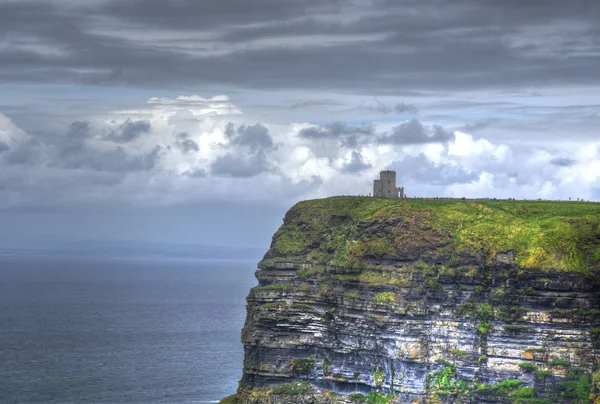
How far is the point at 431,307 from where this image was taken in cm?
10019

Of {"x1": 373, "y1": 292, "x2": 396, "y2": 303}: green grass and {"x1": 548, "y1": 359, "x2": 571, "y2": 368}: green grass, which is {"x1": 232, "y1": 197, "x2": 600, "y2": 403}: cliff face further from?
{"x1": 373, "y1": 292, "x2": 396, "y2": 303}: green grass

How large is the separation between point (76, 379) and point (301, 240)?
154 ft

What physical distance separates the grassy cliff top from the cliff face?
0.62ft

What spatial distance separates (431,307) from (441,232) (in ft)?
32.4

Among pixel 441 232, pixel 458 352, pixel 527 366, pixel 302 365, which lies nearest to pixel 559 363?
pixel 527 366

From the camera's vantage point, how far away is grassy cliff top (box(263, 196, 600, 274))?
9919 cm

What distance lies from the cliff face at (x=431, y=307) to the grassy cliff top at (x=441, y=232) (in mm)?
187

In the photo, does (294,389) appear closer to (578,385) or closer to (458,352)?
(458,352)

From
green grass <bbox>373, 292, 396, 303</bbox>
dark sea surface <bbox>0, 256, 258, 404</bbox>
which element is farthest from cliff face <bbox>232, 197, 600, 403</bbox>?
dark sea surface <bbox>0, 256, 258, 404</bbox>

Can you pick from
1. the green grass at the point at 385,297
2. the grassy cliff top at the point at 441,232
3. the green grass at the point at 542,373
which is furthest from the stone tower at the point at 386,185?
the green grass at the point at 542,373

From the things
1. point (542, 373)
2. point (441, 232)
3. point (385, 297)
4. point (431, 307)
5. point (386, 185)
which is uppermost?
point (386, 185)

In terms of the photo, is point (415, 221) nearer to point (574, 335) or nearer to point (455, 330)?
point (455, 330)

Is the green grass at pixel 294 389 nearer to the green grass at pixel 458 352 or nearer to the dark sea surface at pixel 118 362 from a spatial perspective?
the green grass at pixel 458 352

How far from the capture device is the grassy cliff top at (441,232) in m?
99.2
